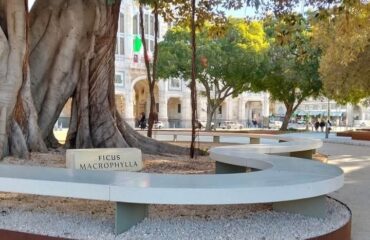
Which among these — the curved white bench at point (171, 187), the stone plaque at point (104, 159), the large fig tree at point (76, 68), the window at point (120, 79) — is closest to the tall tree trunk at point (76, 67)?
the large fig tree at point (76, 68)

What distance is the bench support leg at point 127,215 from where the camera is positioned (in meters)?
4.60

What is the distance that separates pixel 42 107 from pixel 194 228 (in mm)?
6964

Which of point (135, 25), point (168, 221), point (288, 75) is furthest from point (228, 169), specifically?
point (135, 25)

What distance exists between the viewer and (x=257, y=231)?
4.74 metres

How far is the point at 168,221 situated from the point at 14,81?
5121 mm

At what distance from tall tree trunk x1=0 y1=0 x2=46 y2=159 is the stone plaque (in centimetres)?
239

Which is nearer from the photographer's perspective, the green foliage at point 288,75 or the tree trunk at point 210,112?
the green foliage at point 288,75

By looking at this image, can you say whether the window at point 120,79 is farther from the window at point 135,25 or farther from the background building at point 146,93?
the window at point 135,25

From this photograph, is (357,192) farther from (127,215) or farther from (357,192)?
(127,215)

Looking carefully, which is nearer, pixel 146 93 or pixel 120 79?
pixel 120 79

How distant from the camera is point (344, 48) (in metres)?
17.8

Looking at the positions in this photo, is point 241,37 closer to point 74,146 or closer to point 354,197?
point 74,146

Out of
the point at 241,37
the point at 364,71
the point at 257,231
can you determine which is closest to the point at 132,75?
the point at 241,37

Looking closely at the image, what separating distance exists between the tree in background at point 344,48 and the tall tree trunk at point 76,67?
A: 4.83 m
